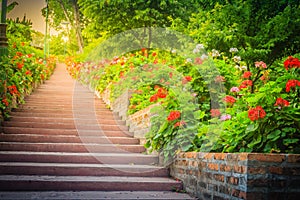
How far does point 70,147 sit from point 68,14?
18402 mm

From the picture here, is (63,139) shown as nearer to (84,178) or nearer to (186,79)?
(84,178)

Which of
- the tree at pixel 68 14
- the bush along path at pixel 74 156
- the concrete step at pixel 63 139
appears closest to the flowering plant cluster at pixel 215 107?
the bush along path at pixel 74 156

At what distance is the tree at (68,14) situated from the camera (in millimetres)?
20094

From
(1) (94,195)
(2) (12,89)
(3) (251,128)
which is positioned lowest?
(1) (94,195)

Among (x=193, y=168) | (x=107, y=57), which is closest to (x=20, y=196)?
(x=193, y=168)

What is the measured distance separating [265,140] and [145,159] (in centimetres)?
266

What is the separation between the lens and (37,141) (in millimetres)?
6129

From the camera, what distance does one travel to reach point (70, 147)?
5.86 metres

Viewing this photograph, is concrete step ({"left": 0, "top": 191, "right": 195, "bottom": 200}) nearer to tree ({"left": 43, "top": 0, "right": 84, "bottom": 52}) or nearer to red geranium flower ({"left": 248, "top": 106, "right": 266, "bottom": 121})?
red geranium flower ({"left": 248, "top": 106, "right": 266, "bottom": 121})

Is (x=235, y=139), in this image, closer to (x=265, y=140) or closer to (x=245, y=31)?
(x=265, y=140)

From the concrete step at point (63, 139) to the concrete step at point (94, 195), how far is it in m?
2.13

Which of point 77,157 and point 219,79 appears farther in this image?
point 219,79

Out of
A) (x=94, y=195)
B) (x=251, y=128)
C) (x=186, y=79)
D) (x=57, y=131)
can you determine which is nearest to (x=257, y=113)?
(x=251, y=128)

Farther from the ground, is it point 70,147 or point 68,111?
point 68,111
